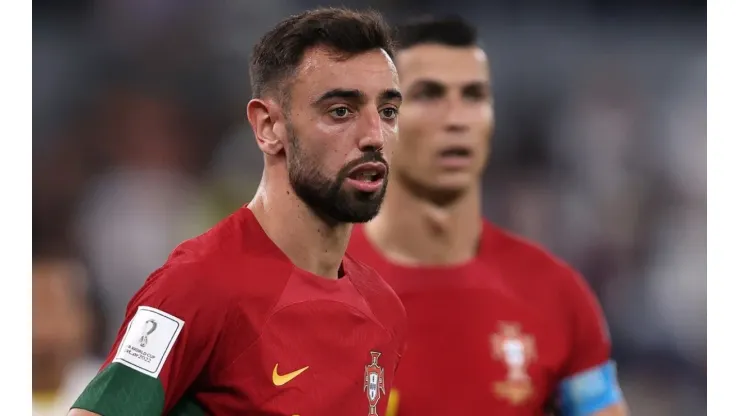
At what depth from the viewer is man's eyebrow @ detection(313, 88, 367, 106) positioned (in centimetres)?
233

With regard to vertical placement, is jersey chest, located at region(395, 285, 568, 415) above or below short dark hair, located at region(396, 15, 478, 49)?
below

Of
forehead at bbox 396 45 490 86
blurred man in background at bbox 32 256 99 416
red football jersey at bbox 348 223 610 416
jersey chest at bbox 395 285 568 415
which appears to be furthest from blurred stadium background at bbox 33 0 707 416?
jersey chest at bbox 395 285 568 415

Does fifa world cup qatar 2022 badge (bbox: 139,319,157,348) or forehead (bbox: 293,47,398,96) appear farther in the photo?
forehead (bbox: 293,47,398,96)

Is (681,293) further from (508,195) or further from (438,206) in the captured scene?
(438,206)

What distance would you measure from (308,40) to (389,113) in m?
0.25

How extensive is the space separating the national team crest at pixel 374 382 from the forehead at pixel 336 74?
639mm

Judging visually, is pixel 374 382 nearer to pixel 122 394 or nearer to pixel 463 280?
pixel 122 394

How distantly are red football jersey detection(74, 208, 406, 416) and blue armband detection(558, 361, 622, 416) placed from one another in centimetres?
125

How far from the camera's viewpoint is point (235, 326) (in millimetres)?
2238

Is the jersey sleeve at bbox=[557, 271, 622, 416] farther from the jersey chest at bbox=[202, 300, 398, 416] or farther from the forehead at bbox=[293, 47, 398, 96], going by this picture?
the forehead at bbox=[293, 47, 398, 96]

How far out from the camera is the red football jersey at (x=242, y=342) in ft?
6.95

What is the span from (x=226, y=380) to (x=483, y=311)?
1.60 meters

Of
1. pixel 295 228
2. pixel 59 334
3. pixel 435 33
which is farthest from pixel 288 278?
pixel 59 334
